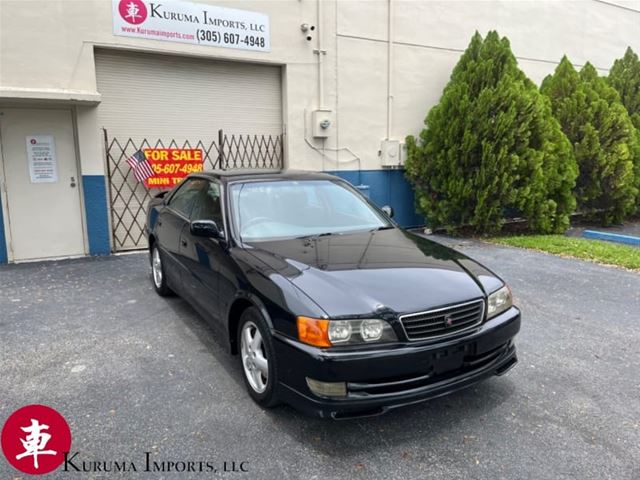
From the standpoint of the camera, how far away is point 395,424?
2.98 meters

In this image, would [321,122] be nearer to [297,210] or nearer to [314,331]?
[297,210]

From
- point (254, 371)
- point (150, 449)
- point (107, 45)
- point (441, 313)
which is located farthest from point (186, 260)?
point (107, 45)

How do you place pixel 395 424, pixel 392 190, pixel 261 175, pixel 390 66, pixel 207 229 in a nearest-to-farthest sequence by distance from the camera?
pixel 395 424 < pixel 207 229 < pixel 261 175 < pixel 390 66 < pixel 392 190

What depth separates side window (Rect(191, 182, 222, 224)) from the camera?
4.00 metres

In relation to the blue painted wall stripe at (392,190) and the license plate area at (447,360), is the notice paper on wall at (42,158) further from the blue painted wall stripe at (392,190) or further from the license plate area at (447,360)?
the license plate area at (447,360)

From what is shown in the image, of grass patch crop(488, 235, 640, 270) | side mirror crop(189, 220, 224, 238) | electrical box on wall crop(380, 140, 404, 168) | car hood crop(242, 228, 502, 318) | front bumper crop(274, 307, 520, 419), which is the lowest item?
grass patch crop(488, 235, 640, 270)

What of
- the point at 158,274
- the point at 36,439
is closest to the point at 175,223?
the point at 158,274

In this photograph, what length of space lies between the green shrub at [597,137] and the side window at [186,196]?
8.23m

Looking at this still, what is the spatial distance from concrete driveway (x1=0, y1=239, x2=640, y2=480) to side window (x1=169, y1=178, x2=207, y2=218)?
1.06m

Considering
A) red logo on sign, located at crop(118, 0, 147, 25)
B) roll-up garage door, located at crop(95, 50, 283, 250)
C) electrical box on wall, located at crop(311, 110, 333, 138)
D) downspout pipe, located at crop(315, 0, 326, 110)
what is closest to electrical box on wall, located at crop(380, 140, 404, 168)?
electrical box on wall, located at crop(311, 110, 333, 138)

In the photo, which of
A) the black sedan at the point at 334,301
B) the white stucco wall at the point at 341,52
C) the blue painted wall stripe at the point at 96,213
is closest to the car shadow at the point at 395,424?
the black sedan at the point at 334,301

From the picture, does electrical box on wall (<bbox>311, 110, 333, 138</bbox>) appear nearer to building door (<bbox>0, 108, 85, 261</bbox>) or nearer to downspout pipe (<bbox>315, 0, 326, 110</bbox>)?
downspout pipe (<bbox>315, 0, 326, 110</bbox>)

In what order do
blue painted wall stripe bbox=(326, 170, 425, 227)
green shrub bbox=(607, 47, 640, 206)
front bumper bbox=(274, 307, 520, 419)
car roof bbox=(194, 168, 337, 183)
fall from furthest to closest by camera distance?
green shrub bbox=(607, 47, 640, 206), blue painted wall stripe bbox=(326, 170, 425, 227), car roof bbox=(194, 168, 337, 183), front bumper bbox=(274, 307, 520, 419)

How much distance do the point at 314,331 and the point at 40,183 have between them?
624 centimetres
